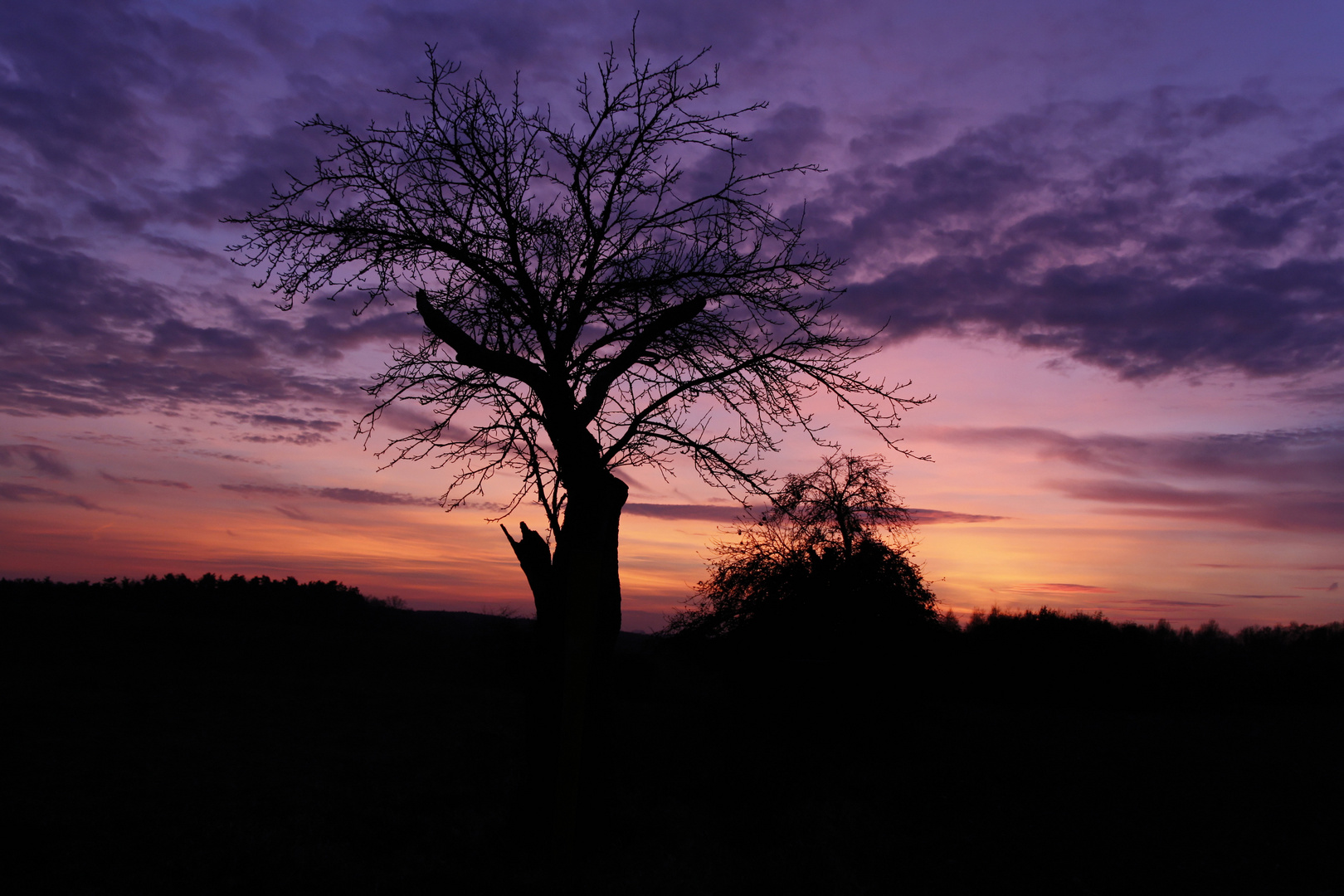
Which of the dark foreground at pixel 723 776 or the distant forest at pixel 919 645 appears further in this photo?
the distant forest at pixel 919 645

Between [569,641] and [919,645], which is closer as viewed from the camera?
[569,641]

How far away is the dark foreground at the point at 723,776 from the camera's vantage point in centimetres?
697

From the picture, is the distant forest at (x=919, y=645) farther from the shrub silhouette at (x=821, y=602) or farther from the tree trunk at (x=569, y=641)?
the tree trunk at (x=569, y=641)

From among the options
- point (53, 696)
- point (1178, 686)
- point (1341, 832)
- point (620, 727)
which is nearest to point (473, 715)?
point (620, 727)

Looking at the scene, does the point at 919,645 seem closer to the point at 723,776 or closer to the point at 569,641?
the point at 723,776

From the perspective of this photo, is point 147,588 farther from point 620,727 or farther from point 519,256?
point 519,256

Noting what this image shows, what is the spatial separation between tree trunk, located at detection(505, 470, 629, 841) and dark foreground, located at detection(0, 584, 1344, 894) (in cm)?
65

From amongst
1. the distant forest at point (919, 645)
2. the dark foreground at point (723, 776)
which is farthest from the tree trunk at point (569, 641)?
the distant forest at point (919, 645)

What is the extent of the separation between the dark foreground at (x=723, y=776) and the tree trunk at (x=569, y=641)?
0.65m

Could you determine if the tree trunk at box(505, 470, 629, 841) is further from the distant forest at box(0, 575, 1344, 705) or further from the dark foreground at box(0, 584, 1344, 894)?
the distant forest at box(0, 575, 1344, 705)

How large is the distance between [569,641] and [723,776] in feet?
18.5

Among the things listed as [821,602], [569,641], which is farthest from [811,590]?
[569,641]

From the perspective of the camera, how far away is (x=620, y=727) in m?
15.7

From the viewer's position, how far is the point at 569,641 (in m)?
6.31
